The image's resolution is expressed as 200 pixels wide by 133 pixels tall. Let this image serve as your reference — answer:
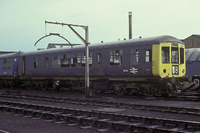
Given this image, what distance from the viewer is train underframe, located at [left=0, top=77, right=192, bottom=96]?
16.8 metres

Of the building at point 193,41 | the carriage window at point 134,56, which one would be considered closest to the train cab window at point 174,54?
the carriage window at point 134,56

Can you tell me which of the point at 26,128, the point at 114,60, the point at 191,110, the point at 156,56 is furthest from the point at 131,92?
the point at 26,128

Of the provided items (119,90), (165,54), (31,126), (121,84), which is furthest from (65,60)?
(31,126)

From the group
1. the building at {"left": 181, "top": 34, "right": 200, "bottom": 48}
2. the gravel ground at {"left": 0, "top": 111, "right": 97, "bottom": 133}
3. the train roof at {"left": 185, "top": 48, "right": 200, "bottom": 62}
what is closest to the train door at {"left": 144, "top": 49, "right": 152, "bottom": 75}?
the gravel ground at {"left": 0, "top": 111, "right": 97, "bottom": 133}

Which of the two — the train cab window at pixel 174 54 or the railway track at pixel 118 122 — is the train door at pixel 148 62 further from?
the railway track at pixel 118 122

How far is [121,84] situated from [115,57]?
1786mm

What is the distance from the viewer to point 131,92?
19750mm

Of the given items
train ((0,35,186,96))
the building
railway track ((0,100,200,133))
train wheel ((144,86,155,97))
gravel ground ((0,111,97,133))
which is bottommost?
gravel ground ((0,111,97,133))

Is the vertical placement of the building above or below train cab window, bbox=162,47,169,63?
above

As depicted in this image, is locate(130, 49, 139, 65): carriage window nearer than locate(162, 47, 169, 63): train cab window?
No

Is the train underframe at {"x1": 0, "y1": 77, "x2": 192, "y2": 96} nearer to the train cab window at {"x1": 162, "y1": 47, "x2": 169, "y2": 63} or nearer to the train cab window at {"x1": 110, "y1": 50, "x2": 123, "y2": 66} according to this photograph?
the train cab window at {"x1": 110, "y1": 50, "x2": 123, "y2": 66}

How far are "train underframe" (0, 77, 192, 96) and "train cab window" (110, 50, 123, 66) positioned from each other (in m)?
1.02

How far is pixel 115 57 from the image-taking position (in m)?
18.4

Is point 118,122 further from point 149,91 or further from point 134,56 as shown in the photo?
point 134,56
